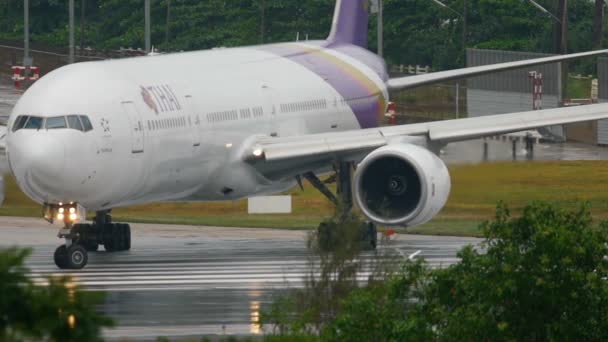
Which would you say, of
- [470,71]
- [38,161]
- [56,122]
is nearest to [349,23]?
[470,71]

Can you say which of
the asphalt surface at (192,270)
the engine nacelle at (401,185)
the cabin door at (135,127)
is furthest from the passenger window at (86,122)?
the engine nacelle at (401,185)

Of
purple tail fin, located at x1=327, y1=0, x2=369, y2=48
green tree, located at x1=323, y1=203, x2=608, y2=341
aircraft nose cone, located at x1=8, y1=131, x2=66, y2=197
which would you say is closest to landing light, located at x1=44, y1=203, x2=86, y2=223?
aircraft nose cone, located at x1=8, y1=131, x2=66, y2=197

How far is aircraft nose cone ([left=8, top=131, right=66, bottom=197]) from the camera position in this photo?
27656 mm

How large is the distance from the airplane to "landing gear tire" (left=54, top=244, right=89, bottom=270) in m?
0.02

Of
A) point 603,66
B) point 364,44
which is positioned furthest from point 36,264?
point 603,66

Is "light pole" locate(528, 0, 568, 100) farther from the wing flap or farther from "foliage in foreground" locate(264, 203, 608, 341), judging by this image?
"foliage in foreground" locate(264, 203, 608, 341)

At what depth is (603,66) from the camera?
6278cm

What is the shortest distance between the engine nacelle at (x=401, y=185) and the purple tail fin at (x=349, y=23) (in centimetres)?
904

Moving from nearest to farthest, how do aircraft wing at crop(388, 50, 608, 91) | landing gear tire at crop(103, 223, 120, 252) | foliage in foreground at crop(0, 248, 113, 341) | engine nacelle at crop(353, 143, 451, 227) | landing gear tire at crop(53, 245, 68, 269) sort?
foliage in foreground at crop(0, 248, 113, 341), landing gear tire at crop(53, 245, 68, 269), engine nacelle at crop(353, 143, 451, 227), landing gear tire at crop(103, 223, 120, 252), aircraft wing at crop(388, 50, 608, 91)

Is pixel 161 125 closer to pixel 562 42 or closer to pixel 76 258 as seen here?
pixel 76 258

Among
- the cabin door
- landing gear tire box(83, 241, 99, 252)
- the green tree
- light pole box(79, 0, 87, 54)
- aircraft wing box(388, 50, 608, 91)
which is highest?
light pole box(79, 0, 87, 54)

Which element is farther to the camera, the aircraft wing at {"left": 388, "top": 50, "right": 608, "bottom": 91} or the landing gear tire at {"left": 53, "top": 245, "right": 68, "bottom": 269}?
the aircraft wing at {"left": 388, "top": 50, "right": 608, "bottom": 91}

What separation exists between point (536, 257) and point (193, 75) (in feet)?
54.2

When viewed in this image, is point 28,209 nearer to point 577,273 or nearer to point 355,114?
point 355,114
